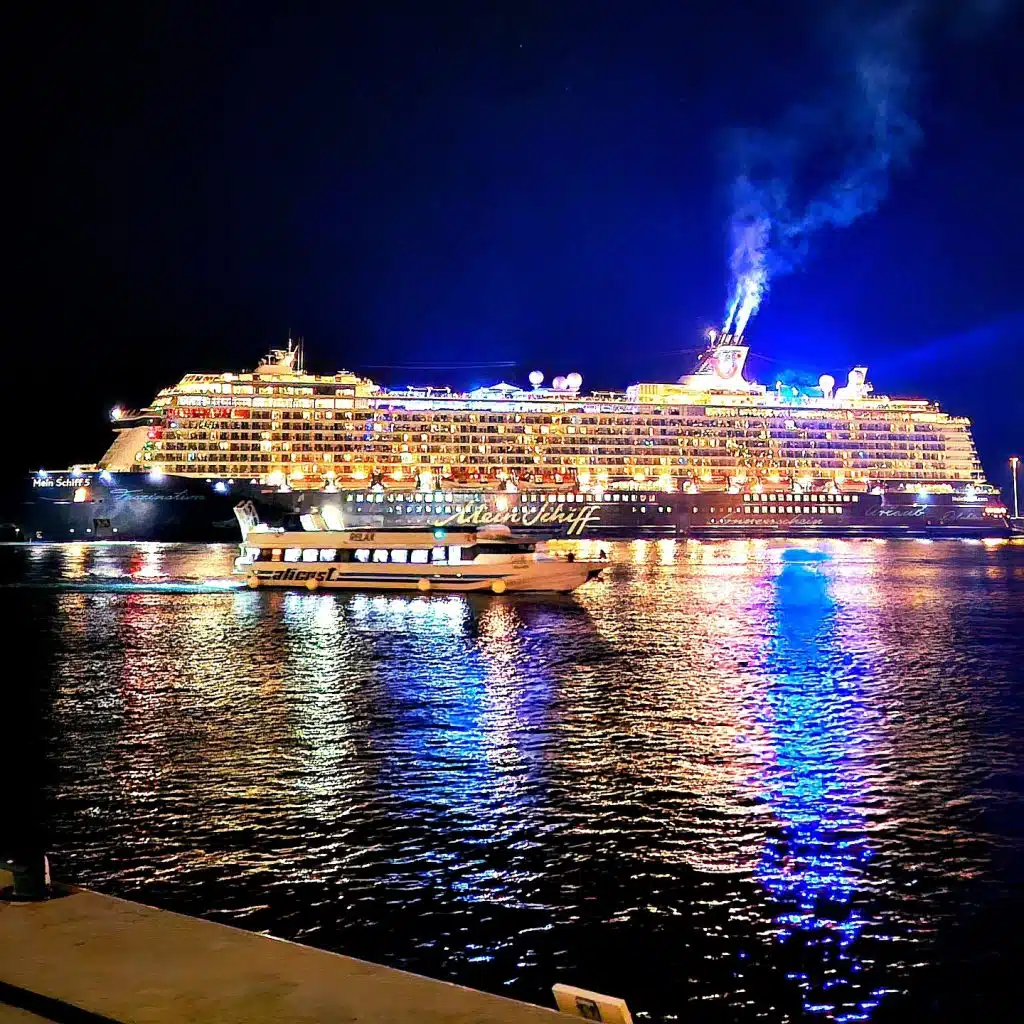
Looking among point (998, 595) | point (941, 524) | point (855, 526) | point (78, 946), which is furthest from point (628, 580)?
point (941, 524)

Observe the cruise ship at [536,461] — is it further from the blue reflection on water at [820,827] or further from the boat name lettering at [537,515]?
the blue reflection on water at [820,827]

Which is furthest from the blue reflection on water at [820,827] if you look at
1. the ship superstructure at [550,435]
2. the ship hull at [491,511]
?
the ship superstructure at [550,435]

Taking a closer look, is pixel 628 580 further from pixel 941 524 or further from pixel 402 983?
pixel 941 524

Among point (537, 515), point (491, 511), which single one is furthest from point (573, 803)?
point (537, 515)

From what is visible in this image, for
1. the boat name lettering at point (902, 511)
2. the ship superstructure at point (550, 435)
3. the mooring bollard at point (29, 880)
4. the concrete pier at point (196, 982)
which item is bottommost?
the concrete pier at point (196, 982)

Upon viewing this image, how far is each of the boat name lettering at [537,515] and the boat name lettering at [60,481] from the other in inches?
1293

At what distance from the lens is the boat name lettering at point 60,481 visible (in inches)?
3393

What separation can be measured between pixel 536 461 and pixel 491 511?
1330 centimetres

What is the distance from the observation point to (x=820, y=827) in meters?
9.92

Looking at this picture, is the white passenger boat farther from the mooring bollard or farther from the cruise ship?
the cruise ship

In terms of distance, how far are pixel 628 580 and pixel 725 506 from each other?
63.6 meters

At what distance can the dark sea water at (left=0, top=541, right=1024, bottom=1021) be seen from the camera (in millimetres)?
7059

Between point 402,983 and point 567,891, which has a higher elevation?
point 402,983

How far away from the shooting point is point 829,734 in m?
14.2
